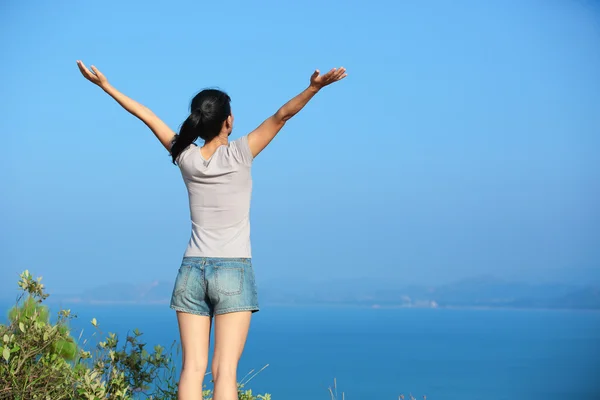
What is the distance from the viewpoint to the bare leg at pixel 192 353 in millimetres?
3623

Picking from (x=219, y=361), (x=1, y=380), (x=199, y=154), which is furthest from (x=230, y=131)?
(x=1, y=380)

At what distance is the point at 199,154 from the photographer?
3686 millimetres

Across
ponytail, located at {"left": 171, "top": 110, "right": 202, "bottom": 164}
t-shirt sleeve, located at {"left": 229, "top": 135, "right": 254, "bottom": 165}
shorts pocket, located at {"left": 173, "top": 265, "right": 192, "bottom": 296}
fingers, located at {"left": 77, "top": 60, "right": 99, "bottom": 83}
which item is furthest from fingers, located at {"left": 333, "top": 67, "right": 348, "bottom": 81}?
fingers, located at {"left": 77, "top": 60, "right": 99, "bottom": 83}

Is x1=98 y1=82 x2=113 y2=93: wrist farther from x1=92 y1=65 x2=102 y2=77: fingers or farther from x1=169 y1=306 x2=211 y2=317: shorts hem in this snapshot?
x1=169 y1=306 x2=211 y2=317: shorts hem

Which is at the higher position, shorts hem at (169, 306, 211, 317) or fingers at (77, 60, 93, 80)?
fingers at (77, 60, 93, 80)

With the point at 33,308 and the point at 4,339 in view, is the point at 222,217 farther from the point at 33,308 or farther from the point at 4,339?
the point at 33,308

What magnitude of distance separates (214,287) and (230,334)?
252 mm

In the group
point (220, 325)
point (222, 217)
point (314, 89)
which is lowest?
point (220, 325)

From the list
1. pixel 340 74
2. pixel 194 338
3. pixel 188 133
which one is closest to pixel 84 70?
pixel 188 133

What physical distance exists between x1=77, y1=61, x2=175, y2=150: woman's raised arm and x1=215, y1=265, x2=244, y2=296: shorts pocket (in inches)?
32.4

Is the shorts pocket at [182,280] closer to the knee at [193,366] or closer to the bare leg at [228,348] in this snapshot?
the bare leg at [228,348]

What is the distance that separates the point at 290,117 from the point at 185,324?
3.91ft

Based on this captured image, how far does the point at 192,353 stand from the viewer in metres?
3.62

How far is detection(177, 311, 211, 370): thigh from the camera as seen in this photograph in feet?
11.9
